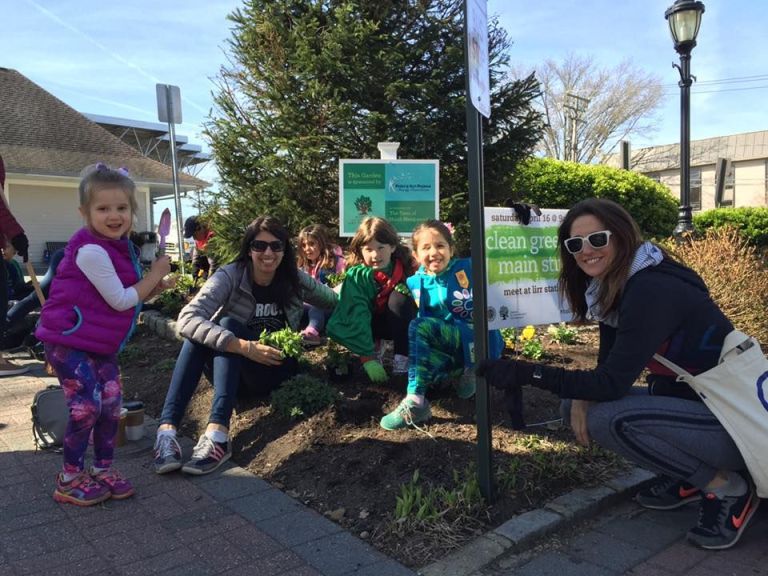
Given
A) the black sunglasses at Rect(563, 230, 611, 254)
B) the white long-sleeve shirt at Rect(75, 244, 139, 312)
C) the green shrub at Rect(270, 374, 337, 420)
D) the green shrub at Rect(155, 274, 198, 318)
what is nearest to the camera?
the black sunglasses at Rect(563, 230, 611, 254)

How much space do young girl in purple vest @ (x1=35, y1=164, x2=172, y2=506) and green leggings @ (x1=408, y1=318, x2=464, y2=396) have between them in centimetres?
142

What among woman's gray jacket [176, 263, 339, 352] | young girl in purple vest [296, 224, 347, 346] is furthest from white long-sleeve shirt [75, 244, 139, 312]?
young girl in purple vest [296, 224, 347, 346]

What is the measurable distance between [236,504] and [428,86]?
237 inches

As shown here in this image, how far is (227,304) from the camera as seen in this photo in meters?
3.69

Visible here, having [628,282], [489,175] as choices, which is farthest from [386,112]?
[628,282]

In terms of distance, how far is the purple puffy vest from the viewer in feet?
8.94

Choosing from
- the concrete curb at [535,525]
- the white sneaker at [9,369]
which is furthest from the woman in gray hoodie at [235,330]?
the white sneaker at [9,369]

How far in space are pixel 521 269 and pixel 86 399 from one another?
7.80ft

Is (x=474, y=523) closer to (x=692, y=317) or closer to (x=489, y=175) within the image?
(x=692, y=317)

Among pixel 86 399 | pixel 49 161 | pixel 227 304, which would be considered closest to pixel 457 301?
pixel 227 304

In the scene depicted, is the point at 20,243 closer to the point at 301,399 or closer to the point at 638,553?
the point at 301,399

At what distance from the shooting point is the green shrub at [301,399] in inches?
138

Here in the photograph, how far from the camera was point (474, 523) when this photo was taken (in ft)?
8.16

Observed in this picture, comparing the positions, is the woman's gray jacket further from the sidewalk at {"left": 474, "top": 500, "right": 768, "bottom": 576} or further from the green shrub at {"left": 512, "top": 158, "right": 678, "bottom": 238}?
the green shrub at {"left": 512, "top": 158, "right": 678, "bottom": 238}
